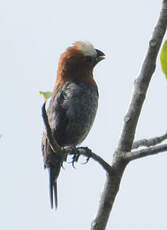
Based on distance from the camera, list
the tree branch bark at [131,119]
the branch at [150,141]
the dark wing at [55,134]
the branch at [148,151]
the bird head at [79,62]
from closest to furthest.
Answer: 1. the branch at [148,151]
2. the tree branch bark at [131,119]
3. the branch at [150,141]
4. the dark wing at [55,134]
5. the bird head at [79,62]

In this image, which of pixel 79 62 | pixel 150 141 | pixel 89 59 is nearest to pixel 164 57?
pixel 150 141

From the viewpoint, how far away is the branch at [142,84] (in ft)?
8.50

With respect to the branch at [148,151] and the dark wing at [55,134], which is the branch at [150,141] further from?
the dark wing at [55,134]

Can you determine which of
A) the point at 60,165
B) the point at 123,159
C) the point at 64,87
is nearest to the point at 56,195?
the point at 60,165

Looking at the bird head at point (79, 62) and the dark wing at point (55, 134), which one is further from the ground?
the bird head at point (79, 62)

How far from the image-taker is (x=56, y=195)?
488 cm

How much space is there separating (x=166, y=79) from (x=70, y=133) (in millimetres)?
2372

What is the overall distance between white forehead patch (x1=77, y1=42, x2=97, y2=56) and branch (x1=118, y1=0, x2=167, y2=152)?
2924 mm

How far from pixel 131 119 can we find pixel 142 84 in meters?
0.23

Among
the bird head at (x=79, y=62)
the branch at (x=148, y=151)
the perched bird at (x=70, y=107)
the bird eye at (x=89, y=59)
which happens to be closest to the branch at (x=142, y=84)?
the branch at (x=148, y=151)

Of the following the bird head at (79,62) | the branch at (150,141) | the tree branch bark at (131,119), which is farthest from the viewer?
the bird head at (79,62)

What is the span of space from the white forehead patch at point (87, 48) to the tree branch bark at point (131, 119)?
115 inches

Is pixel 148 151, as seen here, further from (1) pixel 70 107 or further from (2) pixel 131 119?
(1) pixel 70 107

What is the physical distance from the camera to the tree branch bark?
2.59 meters
